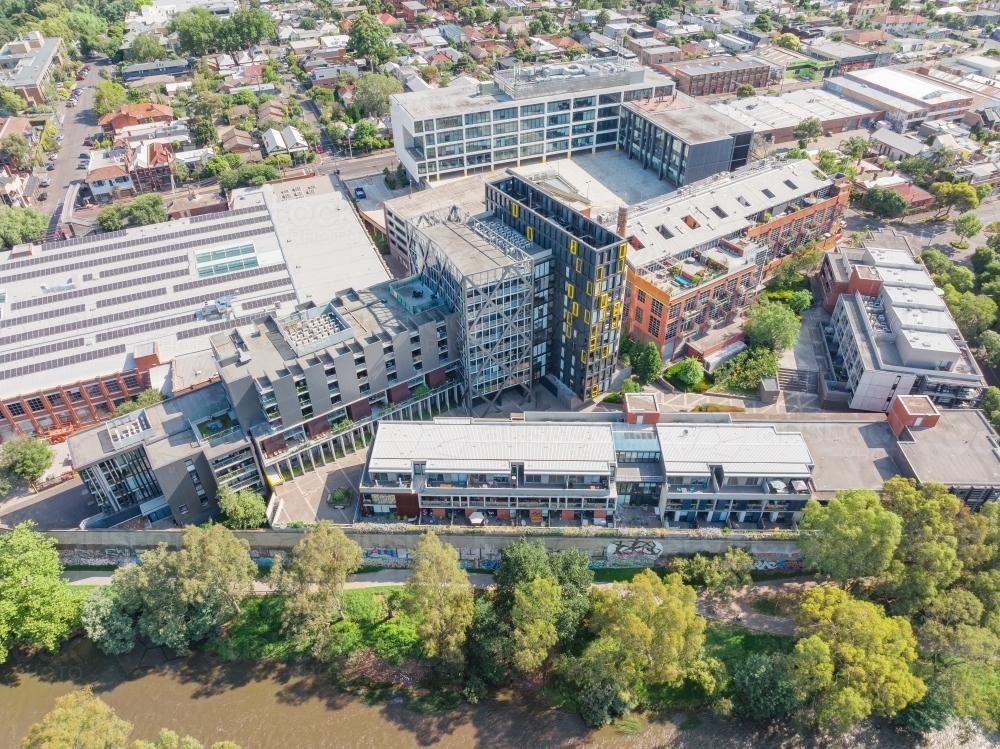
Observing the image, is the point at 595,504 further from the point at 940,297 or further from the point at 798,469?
the point at 940,297

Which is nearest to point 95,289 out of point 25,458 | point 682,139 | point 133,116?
point 25,458

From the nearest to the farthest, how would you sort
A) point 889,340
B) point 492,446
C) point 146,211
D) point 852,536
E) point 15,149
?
point 852,536, point 492,446, point 889,340, point 146,211, point 15,149

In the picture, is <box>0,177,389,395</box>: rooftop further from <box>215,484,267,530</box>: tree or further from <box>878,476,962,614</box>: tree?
<box>878,476,962,614</box>: tree

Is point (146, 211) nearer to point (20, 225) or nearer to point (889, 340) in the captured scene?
point (20, 225)

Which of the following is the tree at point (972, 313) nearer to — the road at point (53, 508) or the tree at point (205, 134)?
the road at point (53, 508)

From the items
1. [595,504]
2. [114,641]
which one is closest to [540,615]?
[595,504]
